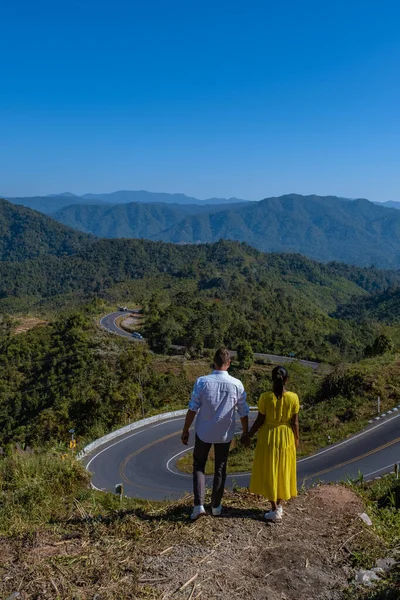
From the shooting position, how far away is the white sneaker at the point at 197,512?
4.33 m

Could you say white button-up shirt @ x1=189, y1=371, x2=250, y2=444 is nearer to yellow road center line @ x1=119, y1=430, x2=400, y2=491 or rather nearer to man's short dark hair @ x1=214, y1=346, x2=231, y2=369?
man's short dark hair @ x1=214, y1=346, x2=231, y2=369

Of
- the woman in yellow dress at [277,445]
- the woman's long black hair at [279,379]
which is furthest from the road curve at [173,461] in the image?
the woman's long black hair at [279,379]

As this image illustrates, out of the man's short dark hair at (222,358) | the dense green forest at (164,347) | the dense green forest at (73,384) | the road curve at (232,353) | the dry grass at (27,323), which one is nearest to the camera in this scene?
the man's short dark hair at (222,358)

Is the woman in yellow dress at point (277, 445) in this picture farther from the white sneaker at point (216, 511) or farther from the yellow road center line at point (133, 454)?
the yellow road center line at point (133, 454)

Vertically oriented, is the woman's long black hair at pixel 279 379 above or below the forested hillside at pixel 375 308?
above

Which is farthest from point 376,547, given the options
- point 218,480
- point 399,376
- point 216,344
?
point 216,344

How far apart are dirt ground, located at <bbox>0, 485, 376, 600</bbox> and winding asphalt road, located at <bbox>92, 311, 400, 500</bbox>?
20.7ft

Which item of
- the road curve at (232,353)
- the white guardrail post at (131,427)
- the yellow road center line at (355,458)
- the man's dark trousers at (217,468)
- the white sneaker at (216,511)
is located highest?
the man's dark trousers at (217,468)

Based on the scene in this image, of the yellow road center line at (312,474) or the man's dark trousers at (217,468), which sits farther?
the yellow road center line at (312,474)

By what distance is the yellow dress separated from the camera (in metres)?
4.34

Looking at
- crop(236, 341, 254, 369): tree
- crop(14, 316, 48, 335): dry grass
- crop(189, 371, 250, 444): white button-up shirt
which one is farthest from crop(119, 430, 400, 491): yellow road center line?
crop(14, 316, 48, 335): dry grass

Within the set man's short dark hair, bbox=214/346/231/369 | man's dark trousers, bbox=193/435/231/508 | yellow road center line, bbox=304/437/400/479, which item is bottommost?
yellow road center line, bbox=304/437/400/479

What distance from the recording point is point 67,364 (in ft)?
121

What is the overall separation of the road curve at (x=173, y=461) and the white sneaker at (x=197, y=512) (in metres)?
6.83
